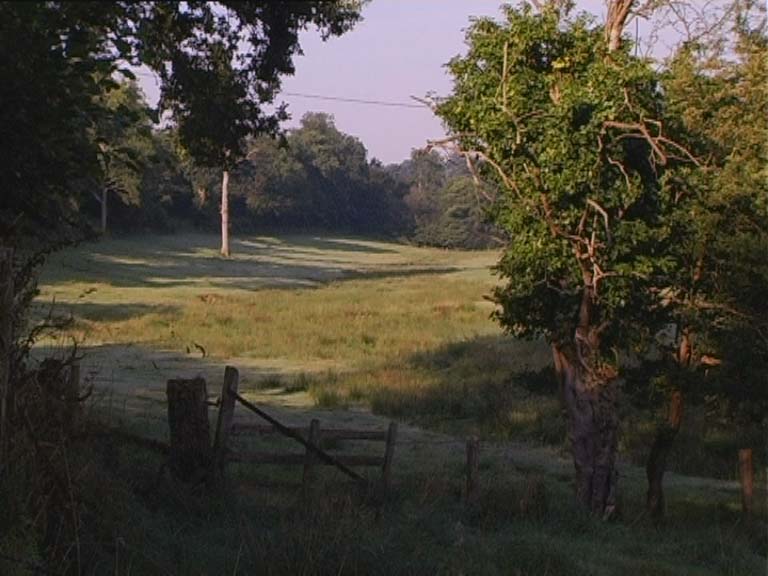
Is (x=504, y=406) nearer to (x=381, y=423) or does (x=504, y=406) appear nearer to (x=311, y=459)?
(x=381, y=423)

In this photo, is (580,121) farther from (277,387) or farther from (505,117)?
(277,387)

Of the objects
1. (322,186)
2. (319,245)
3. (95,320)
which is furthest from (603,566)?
(322,186)

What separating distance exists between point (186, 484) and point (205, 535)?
169cm

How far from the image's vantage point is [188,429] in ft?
35.8

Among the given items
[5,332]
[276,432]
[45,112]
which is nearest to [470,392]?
[276,432]

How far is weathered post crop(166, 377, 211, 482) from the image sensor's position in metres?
10.8

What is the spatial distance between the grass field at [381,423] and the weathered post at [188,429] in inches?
18.7

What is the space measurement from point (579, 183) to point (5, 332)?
8.53 metres

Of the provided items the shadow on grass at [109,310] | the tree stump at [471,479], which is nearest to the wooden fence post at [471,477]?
the tree stump at [471,479]

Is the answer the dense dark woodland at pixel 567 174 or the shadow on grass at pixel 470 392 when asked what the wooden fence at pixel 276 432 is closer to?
the dense dark woodland at pixel 567 174

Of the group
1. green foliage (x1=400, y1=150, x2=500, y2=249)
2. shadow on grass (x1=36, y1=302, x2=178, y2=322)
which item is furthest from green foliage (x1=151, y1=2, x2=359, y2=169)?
green foliage (x1=400, y1=150, x2=500, y2=249)

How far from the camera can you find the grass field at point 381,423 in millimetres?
8477

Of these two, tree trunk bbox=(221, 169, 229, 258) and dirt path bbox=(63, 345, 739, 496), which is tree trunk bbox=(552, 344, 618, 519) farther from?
tree trunk bbox=(221, 169, 229, 258)

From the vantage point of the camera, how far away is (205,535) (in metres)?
8.89
